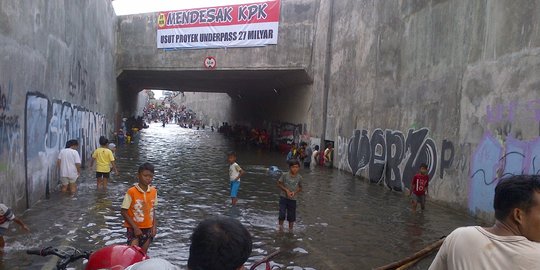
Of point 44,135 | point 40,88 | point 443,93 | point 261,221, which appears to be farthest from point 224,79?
point 261,221

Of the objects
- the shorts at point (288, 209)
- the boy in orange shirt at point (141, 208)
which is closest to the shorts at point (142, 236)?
the boy in orange shirt at point (141, 208)

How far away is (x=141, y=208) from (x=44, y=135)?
6.35 meters

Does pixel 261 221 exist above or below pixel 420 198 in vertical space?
below

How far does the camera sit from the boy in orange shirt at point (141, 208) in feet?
18.8

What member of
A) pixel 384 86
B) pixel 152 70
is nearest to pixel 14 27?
pixel 384 86

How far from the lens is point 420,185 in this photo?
1127 centimetres

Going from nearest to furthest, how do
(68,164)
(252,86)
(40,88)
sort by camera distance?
(40,88)
(68,164)
(252,86)

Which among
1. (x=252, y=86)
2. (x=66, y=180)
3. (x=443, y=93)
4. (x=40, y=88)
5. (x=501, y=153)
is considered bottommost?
(x=66, y=180)

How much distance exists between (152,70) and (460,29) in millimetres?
20565

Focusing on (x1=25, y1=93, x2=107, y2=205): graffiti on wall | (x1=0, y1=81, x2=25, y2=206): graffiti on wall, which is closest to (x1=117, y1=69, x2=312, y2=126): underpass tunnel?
(x1=25, y1=93, x2=107, y2=205): graffiti on wall

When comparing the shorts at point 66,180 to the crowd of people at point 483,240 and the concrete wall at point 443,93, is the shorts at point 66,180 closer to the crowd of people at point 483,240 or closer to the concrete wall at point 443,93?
the concrete wall at point 443,93

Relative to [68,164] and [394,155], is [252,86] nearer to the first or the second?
[394,155]

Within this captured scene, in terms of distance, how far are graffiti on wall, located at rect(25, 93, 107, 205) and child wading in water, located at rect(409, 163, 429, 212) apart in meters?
8.53

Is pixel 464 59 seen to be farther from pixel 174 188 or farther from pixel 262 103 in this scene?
pixel 262 103
